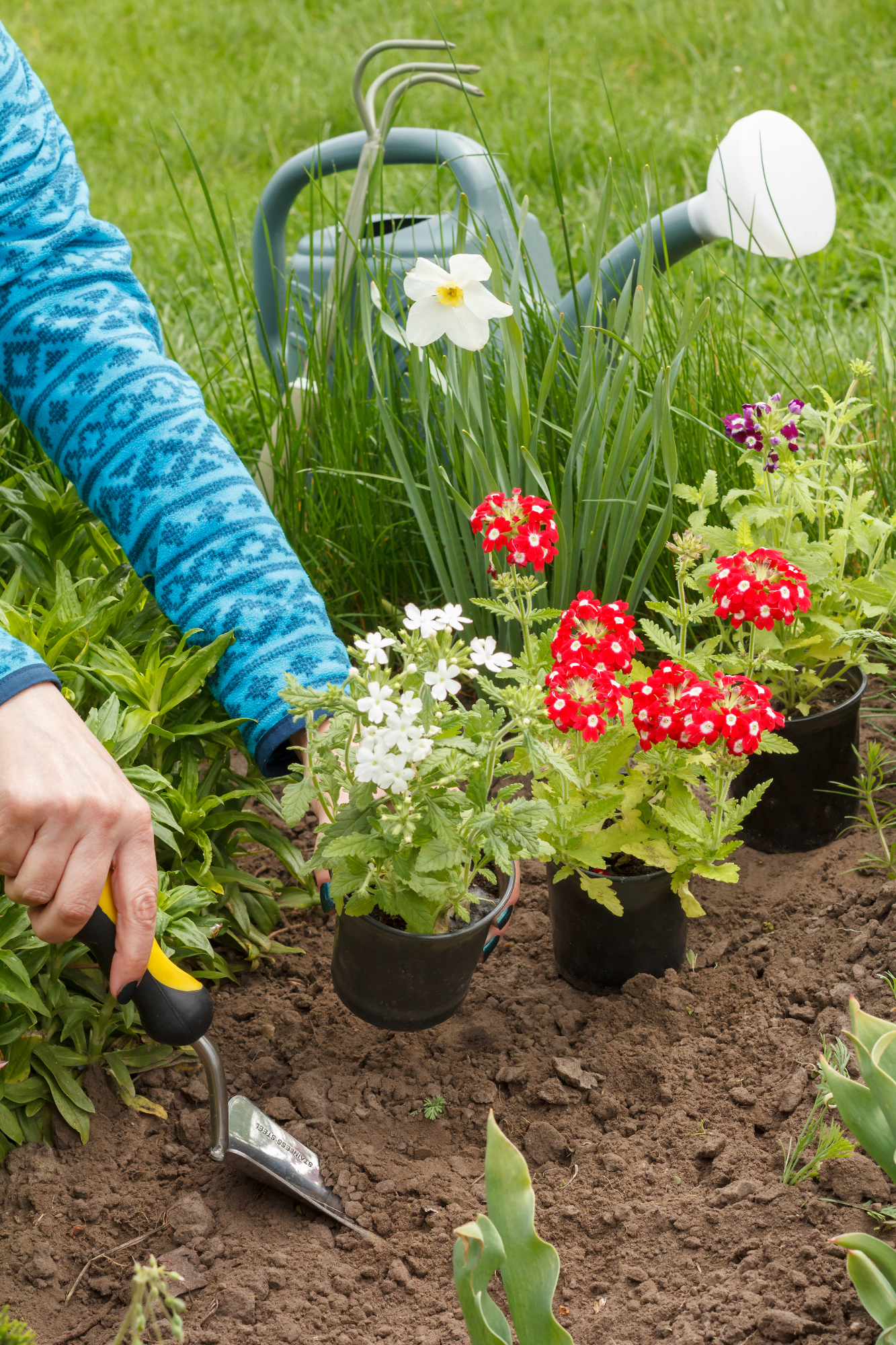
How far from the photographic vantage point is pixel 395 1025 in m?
1.44

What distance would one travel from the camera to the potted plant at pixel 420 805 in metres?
1.21

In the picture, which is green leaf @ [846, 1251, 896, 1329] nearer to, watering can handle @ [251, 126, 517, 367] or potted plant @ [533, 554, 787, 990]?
potted plant @ [533, 554, 787, 990]

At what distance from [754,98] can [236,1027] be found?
161 inches

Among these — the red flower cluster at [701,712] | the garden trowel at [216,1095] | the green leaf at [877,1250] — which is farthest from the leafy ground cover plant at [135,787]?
the green leaf at [877,1250]

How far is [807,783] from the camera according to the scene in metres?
1.81

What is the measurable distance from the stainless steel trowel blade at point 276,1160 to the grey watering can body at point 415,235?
1.32 metres

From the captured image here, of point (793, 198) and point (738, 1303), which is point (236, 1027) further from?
point (793, 198)

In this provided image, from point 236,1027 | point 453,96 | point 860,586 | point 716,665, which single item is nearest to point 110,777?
point 236,1027

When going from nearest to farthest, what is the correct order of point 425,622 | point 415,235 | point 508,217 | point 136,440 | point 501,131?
1. point 425,622
2. point 136,440
3. point 508,217
4. point 415,235
5. point 501,131

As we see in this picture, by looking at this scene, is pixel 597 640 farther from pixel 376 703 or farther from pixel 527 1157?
pixel 527 1157

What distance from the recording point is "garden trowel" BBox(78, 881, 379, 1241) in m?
1.18

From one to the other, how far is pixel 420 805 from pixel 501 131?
3746 millimetres

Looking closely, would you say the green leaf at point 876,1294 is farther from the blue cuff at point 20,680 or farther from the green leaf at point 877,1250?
the blue cuff at point 20,680

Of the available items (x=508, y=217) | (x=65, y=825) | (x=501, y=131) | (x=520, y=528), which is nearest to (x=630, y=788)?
(x=520, y=528)
